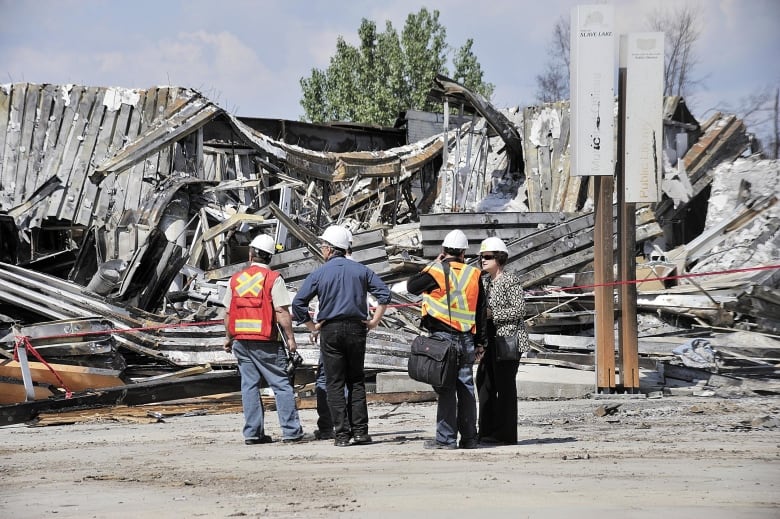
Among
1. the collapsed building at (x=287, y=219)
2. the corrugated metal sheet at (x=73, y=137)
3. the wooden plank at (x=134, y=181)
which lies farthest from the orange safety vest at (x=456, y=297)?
the corrugated metal sheet at (x=73, y=137)

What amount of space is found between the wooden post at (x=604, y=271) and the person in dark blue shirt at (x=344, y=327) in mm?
3222

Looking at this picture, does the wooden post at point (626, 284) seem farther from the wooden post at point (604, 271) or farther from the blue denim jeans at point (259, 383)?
the blue denim jeans at point (259, 383)

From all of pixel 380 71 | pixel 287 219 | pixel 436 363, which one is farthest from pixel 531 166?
pixel 380 71

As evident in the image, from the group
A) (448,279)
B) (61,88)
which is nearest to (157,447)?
(448,279)

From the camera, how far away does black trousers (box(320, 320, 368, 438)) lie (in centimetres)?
745

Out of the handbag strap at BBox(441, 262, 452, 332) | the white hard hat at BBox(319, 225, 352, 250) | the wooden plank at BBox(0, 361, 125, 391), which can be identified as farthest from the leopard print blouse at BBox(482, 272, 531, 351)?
the wooden plank at BBox(0, 361, 125, 391)

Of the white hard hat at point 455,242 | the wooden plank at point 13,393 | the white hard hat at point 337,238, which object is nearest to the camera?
the white hard hat at point 455,242

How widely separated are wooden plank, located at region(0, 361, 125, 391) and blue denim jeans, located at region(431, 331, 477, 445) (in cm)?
512

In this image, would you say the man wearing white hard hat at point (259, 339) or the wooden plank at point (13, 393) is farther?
the wooden plank at point (13, 393)

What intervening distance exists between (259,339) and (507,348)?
201cm

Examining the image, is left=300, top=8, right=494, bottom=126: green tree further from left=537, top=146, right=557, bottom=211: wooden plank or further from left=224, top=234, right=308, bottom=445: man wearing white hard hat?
left=224, top=234, right=308, bottom=445: man wearing white hard hat

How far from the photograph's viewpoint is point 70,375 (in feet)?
35.4

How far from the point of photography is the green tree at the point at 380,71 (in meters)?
47.2

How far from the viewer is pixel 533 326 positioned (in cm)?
1416
